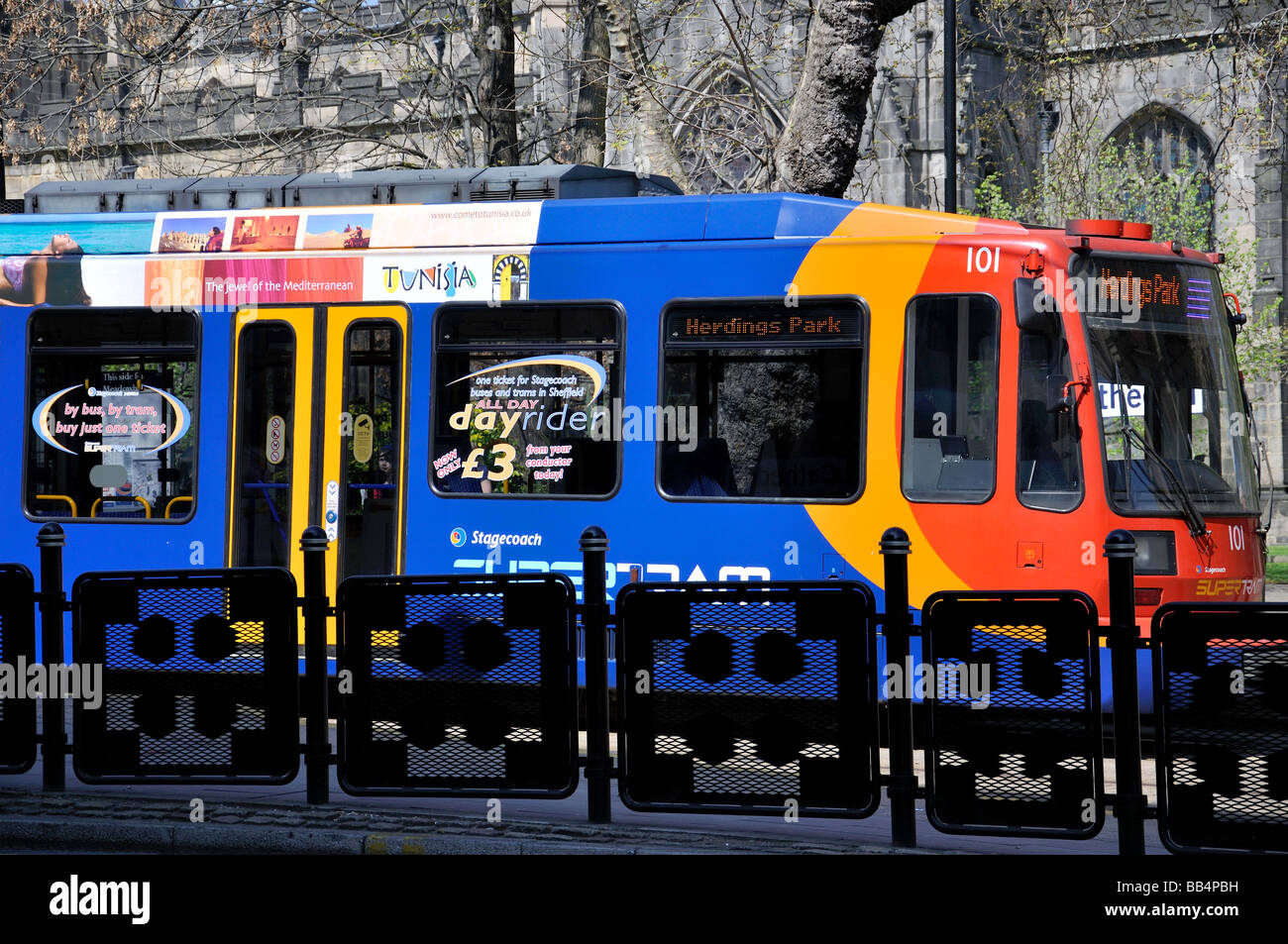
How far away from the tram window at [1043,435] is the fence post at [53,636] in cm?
541

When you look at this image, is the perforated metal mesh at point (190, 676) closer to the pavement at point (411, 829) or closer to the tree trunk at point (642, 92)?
the pavement at point (411, 829)

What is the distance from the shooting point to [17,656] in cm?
709

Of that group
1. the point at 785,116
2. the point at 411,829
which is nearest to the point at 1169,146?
the point at 785,116

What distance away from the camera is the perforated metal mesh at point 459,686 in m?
6.69


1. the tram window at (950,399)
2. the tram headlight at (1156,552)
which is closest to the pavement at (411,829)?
the tram headlight at (1156,552)

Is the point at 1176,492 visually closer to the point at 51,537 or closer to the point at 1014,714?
the point at 1014,714

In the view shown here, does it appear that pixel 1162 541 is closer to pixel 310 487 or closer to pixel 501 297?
pixel 501 297

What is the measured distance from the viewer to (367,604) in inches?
269

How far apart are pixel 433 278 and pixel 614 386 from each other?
152cm

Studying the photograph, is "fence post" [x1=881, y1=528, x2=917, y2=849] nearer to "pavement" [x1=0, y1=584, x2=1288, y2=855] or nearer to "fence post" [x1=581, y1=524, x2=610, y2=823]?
"pavement" [x1=0, y1=584, x2=1288, y2=855]

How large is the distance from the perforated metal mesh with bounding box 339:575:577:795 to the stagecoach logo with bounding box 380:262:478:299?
14.2 feet

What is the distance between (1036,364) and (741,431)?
6.12 ft

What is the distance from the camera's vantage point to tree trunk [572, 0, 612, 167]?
19.0m

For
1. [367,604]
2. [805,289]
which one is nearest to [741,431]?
[805,289]
